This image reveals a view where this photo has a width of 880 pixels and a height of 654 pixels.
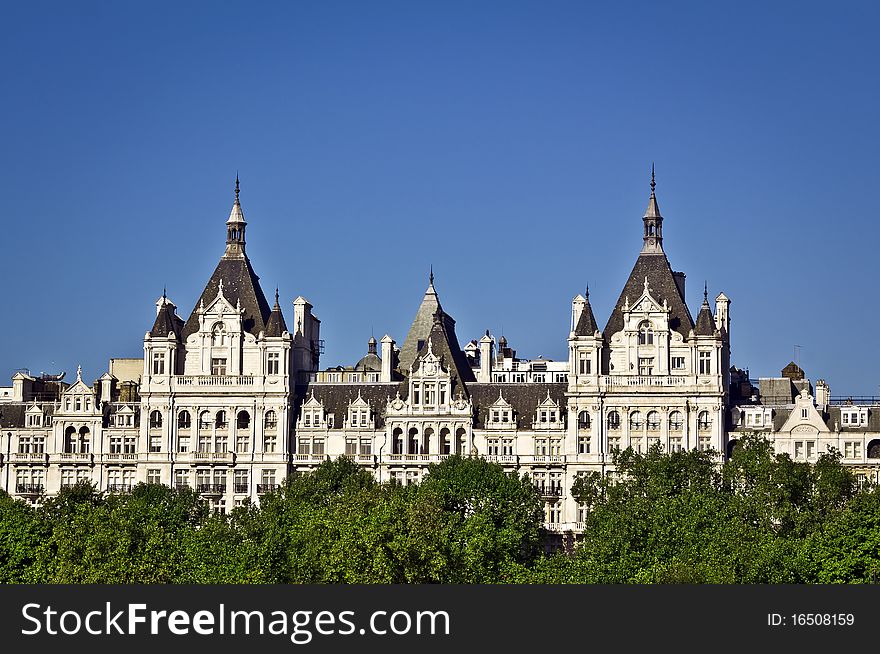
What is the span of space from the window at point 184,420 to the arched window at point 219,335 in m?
6.64

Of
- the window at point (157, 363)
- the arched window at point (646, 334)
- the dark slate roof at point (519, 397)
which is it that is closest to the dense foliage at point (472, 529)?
the dark slate roof at point (519, 397)

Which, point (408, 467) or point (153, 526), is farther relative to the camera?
point (408, 467)

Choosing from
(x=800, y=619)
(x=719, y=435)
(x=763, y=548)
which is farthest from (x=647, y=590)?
(x=719, y=435)

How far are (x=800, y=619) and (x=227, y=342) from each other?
106648mm

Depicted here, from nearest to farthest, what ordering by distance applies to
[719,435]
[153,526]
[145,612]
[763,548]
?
1. [145,612]
2. [763,548]
3. [153,526]
4. [719,435]

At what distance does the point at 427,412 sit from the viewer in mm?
194000

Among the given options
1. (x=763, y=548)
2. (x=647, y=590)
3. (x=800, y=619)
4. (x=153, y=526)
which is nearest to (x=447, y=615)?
(x=647, y=590)

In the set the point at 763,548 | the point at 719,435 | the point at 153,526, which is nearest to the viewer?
the point at 763,548

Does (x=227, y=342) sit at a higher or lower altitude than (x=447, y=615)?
higher

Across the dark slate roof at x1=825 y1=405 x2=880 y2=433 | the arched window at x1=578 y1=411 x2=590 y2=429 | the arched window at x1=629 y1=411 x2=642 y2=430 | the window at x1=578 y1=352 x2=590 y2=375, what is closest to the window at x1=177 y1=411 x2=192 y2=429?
the arched window at x1=578 y1=411 x2=590 y2=429

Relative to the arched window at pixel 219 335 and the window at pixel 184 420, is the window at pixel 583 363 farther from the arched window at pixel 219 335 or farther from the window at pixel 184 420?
the window at pixel 184 420

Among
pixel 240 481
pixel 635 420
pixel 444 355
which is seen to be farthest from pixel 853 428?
pixel 240 481

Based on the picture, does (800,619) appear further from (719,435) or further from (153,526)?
(719,435)

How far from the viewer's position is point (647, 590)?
97188 mm
